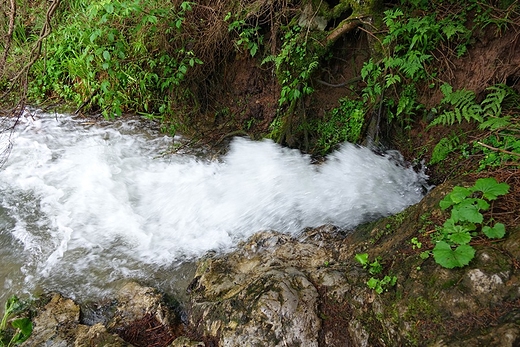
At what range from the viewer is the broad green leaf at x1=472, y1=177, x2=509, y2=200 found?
234 cm

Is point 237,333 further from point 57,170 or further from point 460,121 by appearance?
point 57,170

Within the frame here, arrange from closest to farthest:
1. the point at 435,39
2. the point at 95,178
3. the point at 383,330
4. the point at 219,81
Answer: the point at 383,330 → the point at 435,39 → the point at 95,178 → the point at 219,81

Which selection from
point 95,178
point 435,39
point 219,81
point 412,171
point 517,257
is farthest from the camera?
point 219,81

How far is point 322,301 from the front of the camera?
2584 millimetres

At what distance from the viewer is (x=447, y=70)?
3670 mm

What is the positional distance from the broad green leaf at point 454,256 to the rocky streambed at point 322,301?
0.18 ft

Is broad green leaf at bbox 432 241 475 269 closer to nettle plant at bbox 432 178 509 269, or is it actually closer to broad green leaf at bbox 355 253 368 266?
nettle plant at bbox 432 178 509 269

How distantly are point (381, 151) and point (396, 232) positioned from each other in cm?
157

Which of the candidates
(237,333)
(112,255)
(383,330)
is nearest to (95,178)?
(112,255)

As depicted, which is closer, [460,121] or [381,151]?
[460,121]

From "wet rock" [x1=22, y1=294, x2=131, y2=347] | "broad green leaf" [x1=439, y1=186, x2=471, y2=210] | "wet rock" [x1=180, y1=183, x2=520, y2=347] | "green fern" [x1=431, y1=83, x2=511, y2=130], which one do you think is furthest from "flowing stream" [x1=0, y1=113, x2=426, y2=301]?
"broad green leaf" [x1=439, y1=186, x2=471, y2=210]

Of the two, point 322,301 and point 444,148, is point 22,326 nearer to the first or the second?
point 322,301

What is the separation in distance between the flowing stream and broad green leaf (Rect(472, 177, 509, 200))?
1.17 meters

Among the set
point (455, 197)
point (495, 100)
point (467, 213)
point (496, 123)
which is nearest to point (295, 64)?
point (495, 100)
